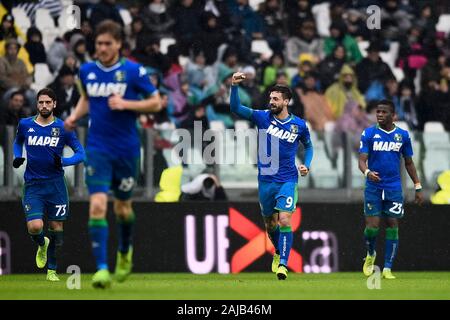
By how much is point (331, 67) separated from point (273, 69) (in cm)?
116

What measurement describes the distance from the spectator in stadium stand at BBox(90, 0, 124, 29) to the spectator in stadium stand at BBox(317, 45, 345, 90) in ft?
13.1

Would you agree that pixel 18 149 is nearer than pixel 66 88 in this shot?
Yes

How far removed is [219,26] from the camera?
2230 centimetres

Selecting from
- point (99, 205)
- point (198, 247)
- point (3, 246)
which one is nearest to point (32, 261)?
point (3, 246)

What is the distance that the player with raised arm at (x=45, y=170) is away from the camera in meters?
15.5

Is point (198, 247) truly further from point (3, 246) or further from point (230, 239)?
point (3, 246)

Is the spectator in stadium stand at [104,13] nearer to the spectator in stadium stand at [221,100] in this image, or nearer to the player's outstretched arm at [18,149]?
the spectator in stadium stand at [221,100]

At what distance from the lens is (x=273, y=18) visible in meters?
23.1

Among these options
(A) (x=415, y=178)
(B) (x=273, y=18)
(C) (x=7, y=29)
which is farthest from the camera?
(B) (x=273, y=18)

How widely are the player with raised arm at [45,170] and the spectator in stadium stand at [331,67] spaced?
7.23 meters

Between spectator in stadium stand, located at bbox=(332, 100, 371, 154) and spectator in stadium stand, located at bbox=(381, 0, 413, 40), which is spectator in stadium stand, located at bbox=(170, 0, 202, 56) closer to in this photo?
spectator in stadium stand, located at bbox=(332, 100, 371, 154)

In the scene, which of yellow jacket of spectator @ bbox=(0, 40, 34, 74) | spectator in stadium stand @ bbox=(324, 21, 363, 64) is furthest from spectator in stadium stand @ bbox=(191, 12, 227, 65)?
yellow jacket of spectator @ bbox=(0, 40, 34, 74)

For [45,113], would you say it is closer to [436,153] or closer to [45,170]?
[45,170]

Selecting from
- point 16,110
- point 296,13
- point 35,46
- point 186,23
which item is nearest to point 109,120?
point 16,110
